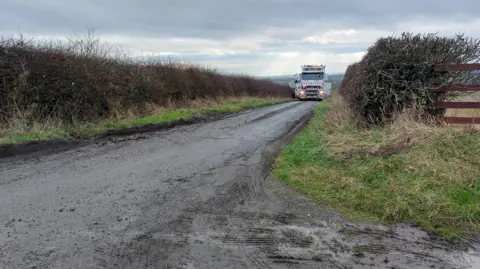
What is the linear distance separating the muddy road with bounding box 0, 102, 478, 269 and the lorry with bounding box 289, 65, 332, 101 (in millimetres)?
34451

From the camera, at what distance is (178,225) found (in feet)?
15.2

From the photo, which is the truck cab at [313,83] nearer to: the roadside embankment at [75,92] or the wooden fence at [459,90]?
the roadside embankment at [75,92]

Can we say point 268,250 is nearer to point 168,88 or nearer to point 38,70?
point 38,70

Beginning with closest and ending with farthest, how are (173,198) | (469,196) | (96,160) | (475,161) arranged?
(469,196)
(173,198)
(475,161)
(96,160)

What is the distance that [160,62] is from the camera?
2152 centimetres

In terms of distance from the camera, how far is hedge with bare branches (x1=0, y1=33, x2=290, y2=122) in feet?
37.9

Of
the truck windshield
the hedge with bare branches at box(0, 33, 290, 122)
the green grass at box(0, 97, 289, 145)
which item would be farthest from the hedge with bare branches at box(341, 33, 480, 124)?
the truck windshield

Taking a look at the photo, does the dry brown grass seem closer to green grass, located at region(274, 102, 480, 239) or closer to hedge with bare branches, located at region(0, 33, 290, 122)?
green grass, located at region(274, 102, 480, 239)

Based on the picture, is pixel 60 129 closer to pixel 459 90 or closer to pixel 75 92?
pixel 75 92

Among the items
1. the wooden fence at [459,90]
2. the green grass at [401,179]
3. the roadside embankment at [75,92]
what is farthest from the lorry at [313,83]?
the green grass at [401,179]

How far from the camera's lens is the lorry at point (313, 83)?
135 feet

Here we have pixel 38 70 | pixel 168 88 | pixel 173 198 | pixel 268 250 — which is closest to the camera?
pixel 268 250

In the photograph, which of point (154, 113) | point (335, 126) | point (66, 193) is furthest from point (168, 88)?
point (66, 193)

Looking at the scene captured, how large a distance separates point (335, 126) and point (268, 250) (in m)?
7.63
